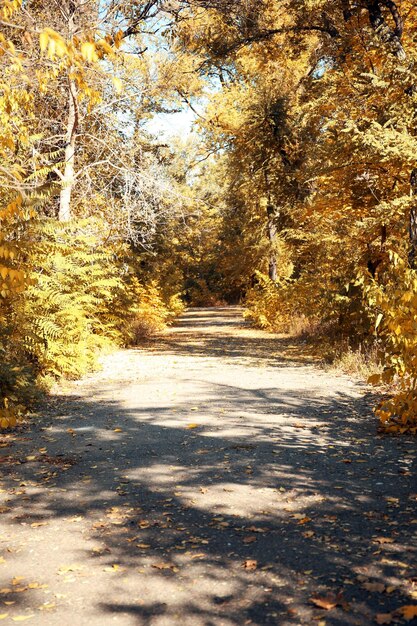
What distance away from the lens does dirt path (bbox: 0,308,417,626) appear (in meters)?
3.28

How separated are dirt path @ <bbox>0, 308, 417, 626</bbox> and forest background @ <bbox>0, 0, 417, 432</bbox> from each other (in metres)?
1.00

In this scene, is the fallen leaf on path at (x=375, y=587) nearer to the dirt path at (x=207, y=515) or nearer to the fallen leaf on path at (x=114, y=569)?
the dirt path at (x=207, y=515)

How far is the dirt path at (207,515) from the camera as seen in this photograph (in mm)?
3275

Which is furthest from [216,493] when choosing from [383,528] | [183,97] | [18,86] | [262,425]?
[183,97]

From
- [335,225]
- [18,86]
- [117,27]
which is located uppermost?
[117,27]

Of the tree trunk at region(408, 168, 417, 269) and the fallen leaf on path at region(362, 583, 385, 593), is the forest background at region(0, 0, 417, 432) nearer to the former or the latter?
the tree trunk at region(408, 168, 417, 269)

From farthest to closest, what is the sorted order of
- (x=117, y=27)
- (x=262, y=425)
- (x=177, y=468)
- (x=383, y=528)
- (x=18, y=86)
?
1. (x=117, y=27)
2. (x=18, y=86)
3. (x=262, y=425)
4. (x=177, y=468)
5. (x=383, y=528)

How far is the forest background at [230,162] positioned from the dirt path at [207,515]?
1004mm

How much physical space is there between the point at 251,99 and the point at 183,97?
2453 millimetres

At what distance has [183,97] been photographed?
19.5 meters

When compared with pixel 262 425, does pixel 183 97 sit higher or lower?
higher

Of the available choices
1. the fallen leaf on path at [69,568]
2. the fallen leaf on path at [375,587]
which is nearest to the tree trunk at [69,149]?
the fallen leaf on path at [69,568]

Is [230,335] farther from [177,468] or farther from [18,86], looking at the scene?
[177,468]

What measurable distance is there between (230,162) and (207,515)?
63.4 ft
